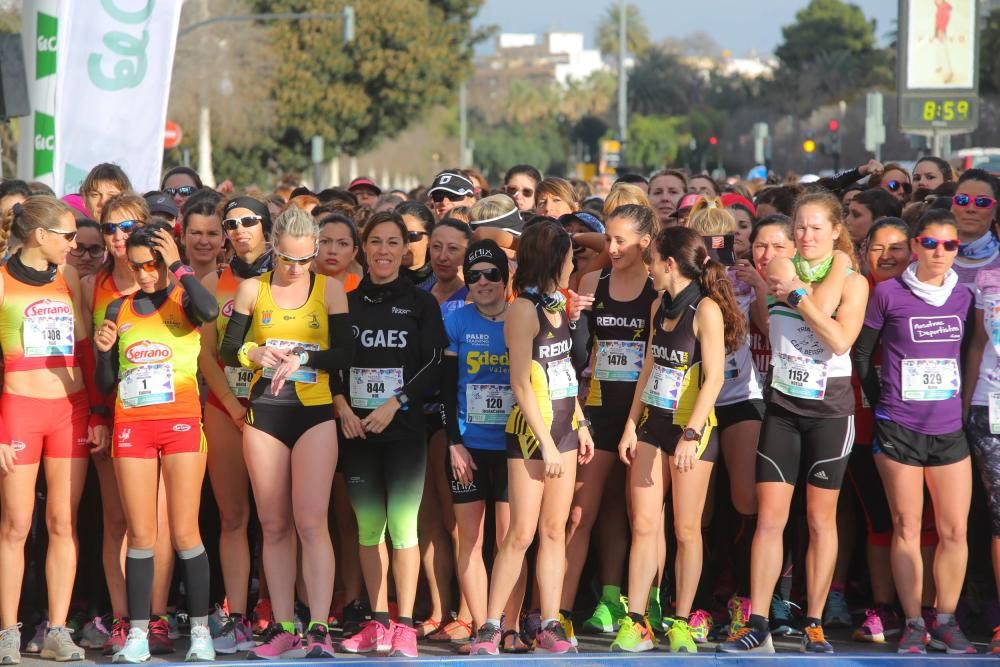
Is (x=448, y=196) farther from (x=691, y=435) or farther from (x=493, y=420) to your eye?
(x=691, y=435)

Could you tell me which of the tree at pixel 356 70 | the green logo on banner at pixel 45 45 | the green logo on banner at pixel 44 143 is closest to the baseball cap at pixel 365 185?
the green logo on banner at pixel 44 143

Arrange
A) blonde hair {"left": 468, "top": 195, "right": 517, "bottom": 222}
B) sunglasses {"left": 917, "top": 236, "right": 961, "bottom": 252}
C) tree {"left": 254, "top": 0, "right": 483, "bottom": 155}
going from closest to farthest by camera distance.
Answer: sunglasses {"left": 917, "top": 236, "right": 961, "bottom": 252} < blonde hair {"left": 468, "top": 195, "right": 517, "bottom": 222} < tree {"left": 254, "top": 0, "right": 483, "bottom": 155}

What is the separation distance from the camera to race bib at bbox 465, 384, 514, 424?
21.0 ft

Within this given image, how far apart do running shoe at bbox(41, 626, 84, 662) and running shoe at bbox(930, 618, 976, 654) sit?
3986 mm

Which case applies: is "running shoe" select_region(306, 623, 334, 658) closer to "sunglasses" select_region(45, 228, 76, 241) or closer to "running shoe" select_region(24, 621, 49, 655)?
"running shoe" select_region(24, 621, 49, 655)

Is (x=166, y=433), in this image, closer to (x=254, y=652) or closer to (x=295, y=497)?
(x=295, y=497)

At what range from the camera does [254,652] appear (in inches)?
250

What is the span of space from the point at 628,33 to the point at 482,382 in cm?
11610

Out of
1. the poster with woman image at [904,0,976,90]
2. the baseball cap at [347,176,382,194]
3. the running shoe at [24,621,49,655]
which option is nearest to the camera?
the running shoe at [24,621,49,655]

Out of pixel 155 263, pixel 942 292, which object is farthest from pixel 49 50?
pixel 942 292

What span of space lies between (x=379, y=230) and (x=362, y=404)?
836mm

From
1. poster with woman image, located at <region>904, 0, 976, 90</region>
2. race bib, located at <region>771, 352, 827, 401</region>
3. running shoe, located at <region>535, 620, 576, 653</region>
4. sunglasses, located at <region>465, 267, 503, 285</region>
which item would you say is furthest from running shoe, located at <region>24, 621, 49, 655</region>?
poster with woman image, located at <region>904, 0, 976, 90</region>

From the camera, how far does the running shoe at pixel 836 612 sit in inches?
270

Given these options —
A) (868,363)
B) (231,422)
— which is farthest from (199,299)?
(868,363)
